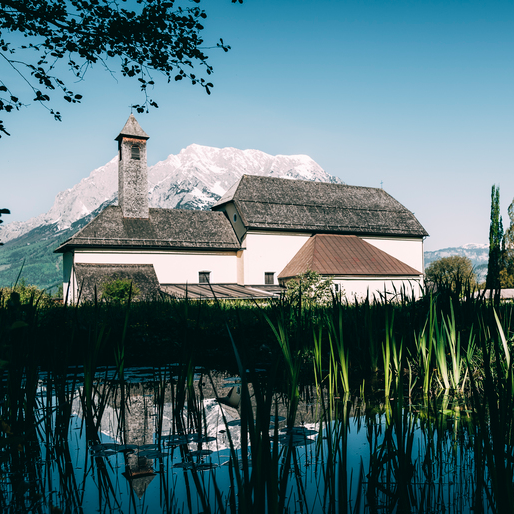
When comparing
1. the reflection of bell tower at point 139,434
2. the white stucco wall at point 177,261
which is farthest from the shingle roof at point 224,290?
the reflection of bell tower at point 139,434

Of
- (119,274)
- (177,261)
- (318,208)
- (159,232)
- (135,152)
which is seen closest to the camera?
(119,274)

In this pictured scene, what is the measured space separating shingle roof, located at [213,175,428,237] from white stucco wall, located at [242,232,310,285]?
0.82 m

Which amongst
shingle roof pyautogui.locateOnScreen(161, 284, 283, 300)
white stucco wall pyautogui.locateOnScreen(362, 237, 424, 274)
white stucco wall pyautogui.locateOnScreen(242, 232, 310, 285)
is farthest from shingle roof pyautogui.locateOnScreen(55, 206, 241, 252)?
white stucco wall pyautogui.locateOnScreen(362, 237, 424, 274)

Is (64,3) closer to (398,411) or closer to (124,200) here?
(398,411)

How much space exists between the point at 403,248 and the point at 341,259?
1032 cm

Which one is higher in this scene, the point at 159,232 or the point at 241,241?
the point at 159,232

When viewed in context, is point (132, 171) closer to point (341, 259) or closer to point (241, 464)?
point (341, 259)

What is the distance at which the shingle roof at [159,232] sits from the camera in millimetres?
35594

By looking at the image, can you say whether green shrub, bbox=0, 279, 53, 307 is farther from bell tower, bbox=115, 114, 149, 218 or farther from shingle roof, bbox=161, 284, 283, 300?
bell tower, bbox=115, 114, 149, 218

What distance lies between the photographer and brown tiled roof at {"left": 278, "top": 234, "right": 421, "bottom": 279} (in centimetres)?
3528

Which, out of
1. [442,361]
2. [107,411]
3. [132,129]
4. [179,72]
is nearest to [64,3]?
[179,72]

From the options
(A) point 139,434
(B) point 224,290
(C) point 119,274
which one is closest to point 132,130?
(C) point 119,274

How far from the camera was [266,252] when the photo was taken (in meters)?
38.8

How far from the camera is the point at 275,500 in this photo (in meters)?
1.82
